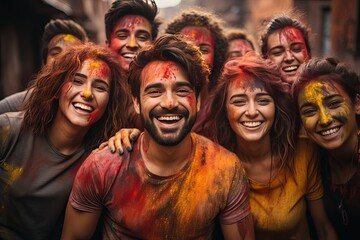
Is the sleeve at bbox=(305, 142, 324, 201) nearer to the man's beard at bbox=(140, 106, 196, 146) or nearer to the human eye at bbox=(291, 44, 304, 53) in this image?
the man's beard at bbox=(140, 106, 196, 146)

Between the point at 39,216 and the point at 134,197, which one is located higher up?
the point at 134,197

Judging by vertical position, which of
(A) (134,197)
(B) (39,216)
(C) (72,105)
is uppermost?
(C) (72,105)

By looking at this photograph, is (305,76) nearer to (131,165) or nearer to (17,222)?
(131,165)

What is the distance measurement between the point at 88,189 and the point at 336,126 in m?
2.02

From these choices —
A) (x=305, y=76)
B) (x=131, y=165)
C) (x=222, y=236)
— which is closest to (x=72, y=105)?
(x=131, y=165)

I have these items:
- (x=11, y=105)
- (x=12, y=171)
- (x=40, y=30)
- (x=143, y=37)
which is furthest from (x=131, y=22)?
(x=40, y=30)

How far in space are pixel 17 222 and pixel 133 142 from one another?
1198 mm

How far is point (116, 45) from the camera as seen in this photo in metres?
4.22

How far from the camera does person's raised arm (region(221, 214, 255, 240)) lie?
2770 mm

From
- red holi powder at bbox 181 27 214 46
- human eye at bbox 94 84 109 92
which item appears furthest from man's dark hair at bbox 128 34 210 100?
red holi powder at bbox 181 27 214 46

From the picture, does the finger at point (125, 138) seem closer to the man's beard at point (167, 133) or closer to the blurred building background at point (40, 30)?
the man's beard at point (167, 133)

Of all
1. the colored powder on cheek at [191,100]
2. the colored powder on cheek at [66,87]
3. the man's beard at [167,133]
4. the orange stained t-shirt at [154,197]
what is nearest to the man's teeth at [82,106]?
the colored powder on cheek at [66,87]

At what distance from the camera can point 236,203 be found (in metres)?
2.79

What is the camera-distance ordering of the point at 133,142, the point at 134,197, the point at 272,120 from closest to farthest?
the point at 134,197, the point at 133,142, the point at 272,120
